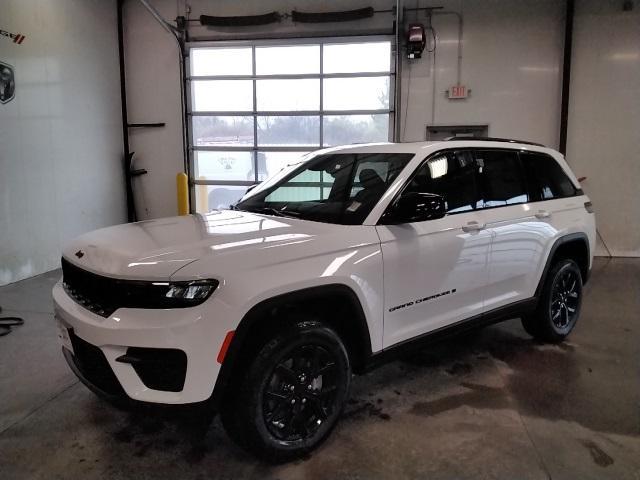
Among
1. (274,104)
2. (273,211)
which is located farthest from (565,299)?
(274,104)

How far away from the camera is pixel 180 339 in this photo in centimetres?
206

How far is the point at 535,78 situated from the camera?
836 cm

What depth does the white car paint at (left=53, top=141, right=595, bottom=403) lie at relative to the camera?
2.12 meters

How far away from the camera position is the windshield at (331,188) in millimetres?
2925

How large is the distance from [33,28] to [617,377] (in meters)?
7.98

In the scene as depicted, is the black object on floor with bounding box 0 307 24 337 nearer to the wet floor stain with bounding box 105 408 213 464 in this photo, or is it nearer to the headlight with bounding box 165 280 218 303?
the wet floor stain with bounding box 105 408 213 464

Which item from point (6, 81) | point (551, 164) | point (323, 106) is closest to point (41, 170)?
point (6, 81)

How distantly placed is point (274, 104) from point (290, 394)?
752cm

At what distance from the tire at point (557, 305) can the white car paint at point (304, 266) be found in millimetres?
261

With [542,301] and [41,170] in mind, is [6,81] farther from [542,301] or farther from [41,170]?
[542,301]

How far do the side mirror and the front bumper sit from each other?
1211 mm

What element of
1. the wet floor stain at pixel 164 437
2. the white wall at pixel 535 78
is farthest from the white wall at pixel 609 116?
the wet floor stain at pixel 164 437

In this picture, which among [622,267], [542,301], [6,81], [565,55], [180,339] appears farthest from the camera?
[565,55]

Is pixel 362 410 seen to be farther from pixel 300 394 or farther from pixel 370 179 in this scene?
pixel 370 179
